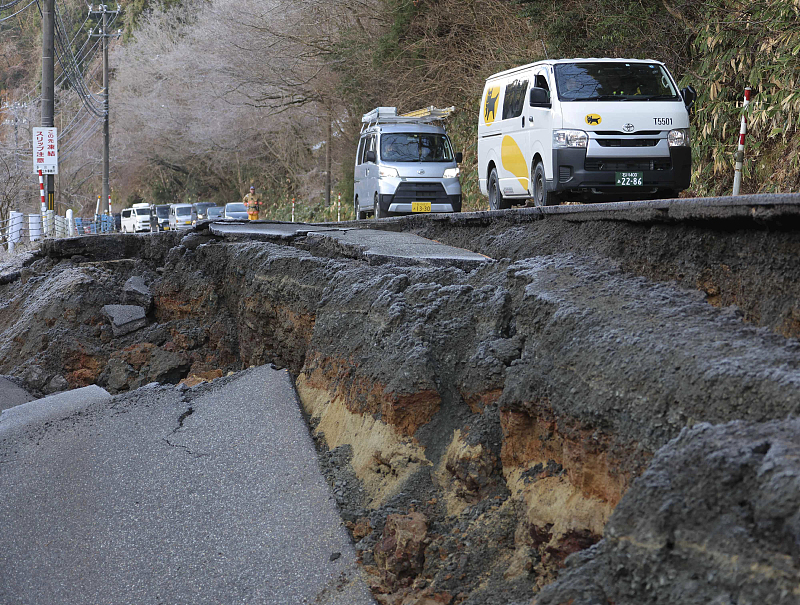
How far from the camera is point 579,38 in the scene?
16.9 meters

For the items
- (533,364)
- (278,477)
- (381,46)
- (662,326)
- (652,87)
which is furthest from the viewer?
(381,46)

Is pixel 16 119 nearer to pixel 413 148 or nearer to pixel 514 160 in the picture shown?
pixel 413 148

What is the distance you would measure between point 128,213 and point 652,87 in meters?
37.8

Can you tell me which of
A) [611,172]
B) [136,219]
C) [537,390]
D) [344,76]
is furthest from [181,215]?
[537,390]

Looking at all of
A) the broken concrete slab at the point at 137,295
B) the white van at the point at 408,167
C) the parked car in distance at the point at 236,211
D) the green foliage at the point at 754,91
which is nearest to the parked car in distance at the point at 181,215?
the parked car in distance at the point at 236,211

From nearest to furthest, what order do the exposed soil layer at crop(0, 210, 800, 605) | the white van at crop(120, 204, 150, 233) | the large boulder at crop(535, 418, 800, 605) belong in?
the large boulder at crop(535, 418, 800, 605)
the exposed soil layer at crop(0, 210, 800, 605)
the white van at crop(120, 204, 150, 233)

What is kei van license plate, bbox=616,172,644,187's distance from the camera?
9602mm

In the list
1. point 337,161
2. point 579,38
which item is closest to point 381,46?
point 579,38

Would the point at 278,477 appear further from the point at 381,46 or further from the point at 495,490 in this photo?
the point at 381,46

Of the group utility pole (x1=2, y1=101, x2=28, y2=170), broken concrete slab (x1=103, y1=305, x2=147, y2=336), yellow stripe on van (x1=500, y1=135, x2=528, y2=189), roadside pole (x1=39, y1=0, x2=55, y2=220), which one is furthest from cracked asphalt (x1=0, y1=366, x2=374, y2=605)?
utility pole (x1=2, y1=101, x2=28, y2=170)

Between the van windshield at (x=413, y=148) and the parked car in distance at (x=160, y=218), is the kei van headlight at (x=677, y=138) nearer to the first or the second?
the van windshield at (x=413, y=148)

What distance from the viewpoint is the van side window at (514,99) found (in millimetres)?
11164

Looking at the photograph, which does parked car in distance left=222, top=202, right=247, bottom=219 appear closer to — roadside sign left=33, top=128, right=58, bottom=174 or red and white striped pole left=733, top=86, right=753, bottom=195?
roadside sign left=33, top=128, right=58, bottom=174

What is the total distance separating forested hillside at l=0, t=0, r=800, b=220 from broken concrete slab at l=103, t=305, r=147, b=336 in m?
8.58
